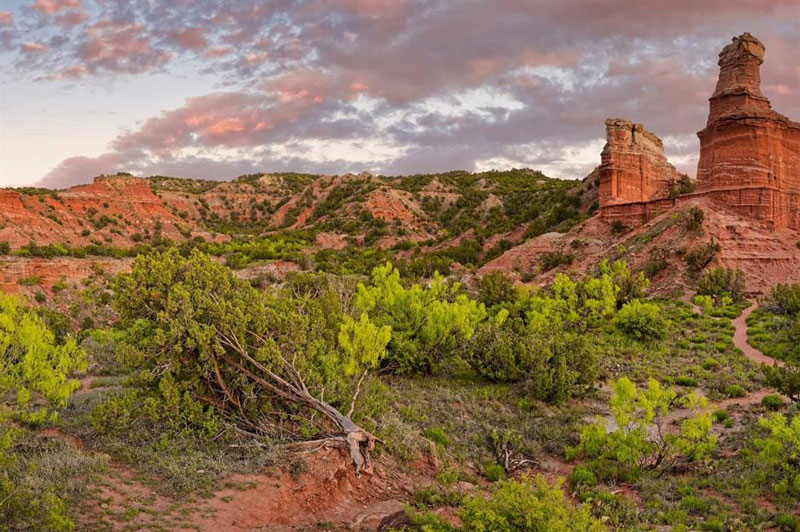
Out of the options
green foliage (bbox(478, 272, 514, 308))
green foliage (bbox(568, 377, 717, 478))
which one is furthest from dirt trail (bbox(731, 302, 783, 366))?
green foliage (bbox(478, 272, 514, 308))

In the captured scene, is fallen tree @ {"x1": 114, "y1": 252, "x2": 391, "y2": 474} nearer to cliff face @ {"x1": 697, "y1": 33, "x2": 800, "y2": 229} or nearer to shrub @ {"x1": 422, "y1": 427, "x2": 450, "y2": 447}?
shrub @ {"x1": 422, "y1": 427, "x2": 450, "y2": 447}

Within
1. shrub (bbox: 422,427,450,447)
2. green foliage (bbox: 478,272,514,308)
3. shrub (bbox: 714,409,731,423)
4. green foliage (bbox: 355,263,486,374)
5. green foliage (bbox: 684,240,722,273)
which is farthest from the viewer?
green foliage (bbox: 684,240,722,273)

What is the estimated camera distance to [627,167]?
165ft

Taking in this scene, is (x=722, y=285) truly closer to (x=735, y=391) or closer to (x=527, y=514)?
(x=735, y=391)

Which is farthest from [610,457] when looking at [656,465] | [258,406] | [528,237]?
[528,237]

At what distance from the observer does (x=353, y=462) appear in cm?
1146

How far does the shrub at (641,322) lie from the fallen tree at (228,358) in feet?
57.1

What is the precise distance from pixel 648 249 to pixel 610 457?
31222mm

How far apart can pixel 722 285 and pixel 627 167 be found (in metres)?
17.8

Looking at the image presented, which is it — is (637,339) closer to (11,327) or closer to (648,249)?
(648,249)

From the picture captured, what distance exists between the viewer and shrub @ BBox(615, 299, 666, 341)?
26594 mm

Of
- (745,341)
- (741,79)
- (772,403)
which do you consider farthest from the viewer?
(741,79)

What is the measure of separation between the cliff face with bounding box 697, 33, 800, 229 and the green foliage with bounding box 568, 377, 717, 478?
3420 centimetres

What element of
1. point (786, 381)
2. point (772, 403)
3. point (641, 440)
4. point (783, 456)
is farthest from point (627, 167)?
point (641, 440)
